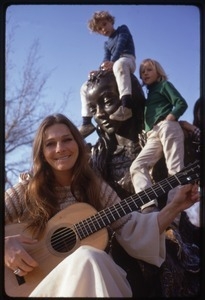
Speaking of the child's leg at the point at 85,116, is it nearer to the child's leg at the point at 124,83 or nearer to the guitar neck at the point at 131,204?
the child's leg at the point at 124,83

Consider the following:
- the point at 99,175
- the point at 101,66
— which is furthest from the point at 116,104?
the point at 99,175

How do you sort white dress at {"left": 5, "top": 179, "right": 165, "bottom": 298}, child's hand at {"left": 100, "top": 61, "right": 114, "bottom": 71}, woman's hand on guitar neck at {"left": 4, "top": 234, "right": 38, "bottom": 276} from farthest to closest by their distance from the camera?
1. child's hand at {"left": 100, "top": 61, "right": 114, "bottom": 71}
2. woman's hand on guitar neck at {"left": 4, "top": 234, "right": 38, "bottom": 276}
3. white dress at {"left": 5, "top": 179, "right": 165, "bottom": 298}

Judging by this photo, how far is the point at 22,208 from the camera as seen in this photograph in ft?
5.46

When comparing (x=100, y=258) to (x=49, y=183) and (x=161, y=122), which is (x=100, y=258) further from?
(x=161, y=122)

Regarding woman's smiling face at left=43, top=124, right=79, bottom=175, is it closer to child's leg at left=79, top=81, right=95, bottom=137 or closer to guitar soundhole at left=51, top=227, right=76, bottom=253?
child's leg at left=79, top=81, right=95, bottom=137

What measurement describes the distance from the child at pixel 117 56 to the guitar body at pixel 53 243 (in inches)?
11.5

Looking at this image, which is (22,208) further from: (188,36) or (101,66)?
(188,36)

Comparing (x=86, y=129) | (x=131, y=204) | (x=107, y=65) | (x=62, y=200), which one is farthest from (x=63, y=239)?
(x=107, y=65)

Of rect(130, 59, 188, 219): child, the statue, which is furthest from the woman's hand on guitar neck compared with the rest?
rect(130, 59, 188, 219): child

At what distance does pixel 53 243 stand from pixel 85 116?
46cm

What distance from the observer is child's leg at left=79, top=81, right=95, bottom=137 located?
1691 millimetres

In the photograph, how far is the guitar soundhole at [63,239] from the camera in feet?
5.24

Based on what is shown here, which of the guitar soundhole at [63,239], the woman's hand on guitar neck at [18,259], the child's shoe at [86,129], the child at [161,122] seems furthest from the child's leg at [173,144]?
the woman's hand on guitar neck at [18,259]
